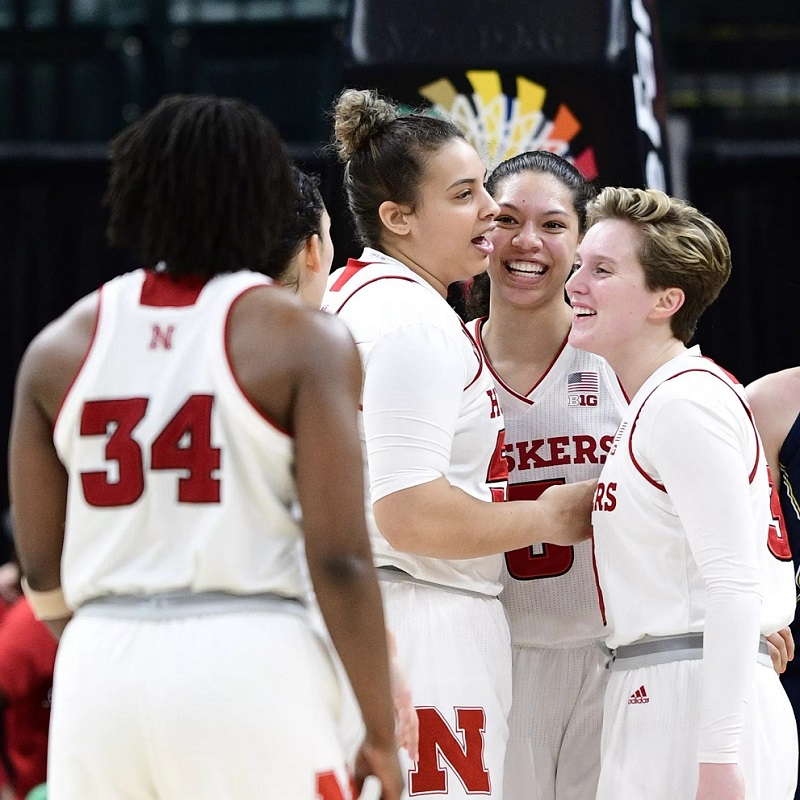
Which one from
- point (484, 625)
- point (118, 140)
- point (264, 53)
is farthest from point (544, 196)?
point (264, 53)

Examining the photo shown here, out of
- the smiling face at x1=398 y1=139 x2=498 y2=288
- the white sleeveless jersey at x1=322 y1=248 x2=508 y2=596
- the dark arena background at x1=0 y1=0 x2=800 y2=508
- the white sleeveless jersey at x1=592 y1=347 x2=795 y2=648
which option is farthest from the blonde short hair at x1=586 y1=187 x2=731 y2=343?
the dark arena background at x1=0 y1=0 x2=800 y2=508

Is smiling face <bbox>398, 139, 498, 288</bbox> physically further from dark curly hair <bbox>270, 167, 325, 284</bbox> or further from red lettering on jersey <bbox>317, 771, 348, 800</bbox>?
red lettering on jersey <bbox>317, 771, 348, 800</bbox>

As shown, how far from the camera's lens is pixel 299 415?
1.86 metres

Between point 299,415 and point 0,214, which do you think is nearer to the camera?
→ point 299,415

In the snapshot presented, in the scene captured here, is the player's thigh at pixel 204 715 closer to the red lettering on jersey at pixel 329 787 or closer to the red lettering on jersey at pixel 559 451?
the red lettering on jersey at pixel 329 787

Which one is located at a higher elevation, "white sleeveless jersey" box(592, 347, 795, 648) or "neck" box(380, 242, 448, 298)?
"neck" box(380, 242, 448, 298)

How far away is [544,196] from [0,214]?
5.70 meters

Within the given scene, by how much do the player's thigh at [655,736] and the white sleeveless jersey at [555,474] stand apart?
49 centimetres

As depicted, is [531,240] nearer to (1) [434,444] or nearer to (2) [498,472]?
(2) [498,472]

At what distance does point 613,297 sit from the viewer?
8.97 feet

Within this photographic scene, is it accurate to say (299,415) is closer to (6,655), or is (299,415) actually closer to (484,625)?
(484,625)

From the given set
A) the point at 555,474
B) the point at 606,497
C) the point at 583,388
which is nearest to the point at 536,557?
the point at 555,474

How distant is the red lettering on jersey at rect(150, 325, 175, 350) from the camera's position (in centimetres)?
190

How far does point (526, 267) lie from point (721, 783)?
1.36 metres
